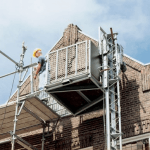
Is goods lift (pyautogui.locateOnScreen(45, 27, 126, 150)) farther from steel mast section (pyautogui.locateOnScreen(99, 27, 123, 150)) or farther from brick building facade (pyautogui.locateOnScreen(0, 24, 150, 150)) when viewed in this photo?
brick building facade (pyautogui.locateOnScreen(0, 24, 150, 150))

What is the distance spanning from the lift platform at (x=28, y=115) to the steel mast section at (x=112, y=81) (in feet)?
8.43

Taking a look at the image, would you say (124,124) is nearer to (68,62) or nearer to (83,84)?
(83,84)

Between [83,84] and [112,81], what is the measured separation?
3.35ft

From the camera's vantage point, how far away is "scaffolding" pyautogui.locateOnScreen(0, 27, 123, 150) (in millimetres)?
15758

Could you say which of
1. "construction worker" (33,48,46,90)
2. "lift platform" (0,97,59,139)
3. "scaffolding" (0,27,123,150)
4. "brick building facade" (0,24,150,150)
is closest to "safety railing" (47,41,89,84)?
"scaffolding" (0,27,123,150)

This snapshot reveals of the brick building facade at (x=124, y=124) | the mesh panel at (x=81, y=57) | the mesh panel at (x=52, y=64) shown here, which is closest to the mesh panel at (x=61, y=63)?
the mesh panel at (x=52, y=64)

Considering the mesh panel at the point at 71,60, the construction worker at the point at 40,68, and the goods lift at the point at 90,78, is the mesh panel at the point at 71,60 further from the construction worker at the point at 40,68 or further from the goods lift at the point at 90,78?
the construction worker at the point at 40,68

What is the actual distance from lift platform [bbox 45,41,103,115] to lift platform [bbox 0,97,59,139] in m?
0.82

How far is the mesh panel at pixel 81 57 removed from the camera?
52.6 ft

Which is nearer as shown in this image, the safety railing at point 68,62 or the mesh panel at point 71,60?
the safety railing at point 68,62

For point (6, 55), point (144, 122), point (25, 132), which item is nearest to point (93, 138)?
point (144, 122)

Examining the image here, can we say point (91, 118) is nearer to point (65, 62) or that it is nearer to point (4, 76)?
point (65, 62)

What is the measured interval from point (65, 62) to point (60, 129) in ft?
8.98

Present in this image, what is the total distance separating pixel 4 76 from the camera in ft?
58.4
